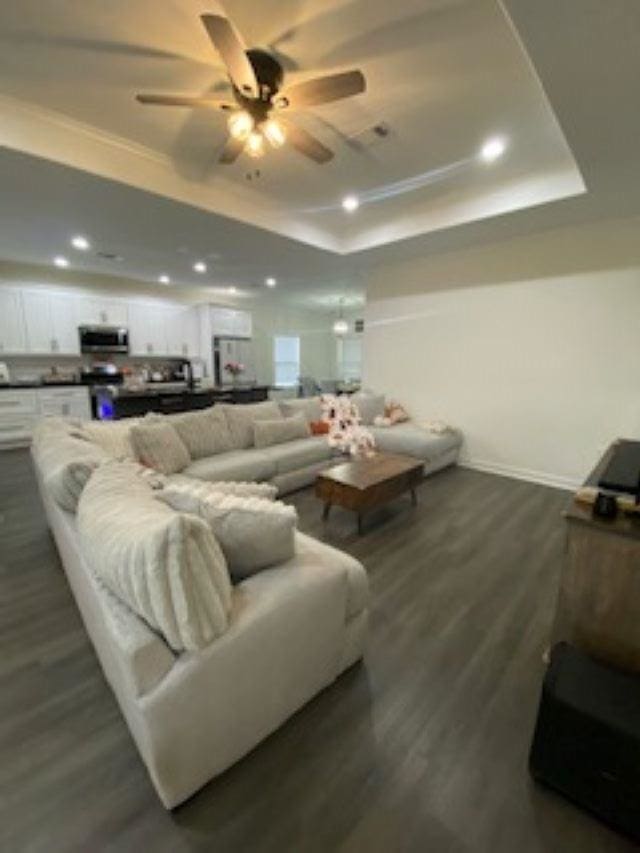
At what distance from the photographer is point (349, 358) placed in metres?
10.7

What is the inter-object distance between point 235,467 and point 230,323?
17.8ft

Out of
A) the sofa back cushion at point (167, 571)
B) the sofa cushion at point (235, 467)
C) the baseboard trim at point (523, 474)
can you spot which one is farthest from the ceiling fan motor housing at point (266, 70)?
the baseboard trim at point (523, 474)

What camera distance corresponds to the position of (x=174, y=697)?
113 cm

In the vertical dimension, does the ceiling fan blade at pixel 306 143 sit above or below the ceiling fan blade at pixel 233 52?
below

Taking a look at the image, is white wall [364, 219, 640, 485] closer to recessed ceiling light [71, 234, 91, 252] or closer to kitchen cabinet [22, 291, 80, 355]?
recessed ceiling light [71, 234, 91, 252]

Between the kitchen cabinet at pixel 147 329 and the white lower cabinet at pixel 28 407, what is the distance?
130cm

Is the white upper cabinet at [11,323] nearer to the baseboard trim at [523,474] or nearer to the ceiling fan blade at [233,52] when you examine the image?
the ceiling fan blade at [233,52]

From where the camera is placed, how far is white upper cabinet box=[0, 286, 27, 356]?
5734 mm

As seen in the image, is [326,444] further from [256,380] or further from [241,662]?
[256,380]

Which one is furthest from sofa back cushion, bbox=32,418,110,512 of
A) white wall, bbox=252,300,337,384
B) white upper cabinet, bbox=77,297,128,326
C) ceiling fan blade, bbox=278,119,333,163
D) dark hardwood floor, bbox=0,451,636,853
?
white wall, bbox=252,300,337,384

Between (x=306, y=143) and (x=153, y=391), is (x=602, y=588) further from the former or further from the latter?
(x=153, y=391)

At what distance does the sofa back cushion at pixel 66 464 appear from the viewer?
1911 millimetres

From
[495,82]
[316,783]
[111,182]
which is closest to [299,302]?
[111,182]

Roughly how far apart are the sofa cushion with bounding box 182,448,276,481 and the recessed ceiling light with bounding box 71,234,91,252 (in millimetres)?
2977
